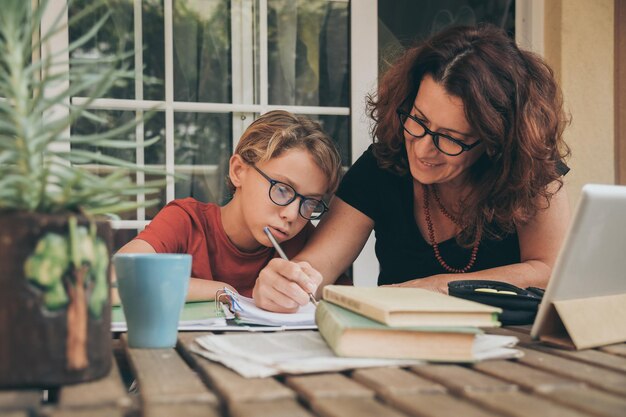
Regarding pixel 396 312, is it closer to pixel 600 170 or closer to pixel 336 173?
pixel 336 173

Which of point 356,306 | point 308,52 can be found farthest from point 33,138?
point 308,52

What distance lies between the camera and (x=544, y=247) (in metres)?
1.71

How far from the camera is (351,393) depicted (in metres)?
0.70

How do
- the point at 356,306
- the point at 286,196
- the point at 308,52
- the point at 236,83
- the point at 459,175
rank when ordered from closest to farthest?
1. the point at 356,306
2. the point at 286,196
3. the point at 459,175
4. the point at 236,83
5. the point at 308,52

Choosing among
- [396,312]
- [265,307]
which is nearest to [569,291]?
[396,312]

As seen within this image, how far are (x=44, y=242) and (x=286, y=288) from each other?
0.64 meters

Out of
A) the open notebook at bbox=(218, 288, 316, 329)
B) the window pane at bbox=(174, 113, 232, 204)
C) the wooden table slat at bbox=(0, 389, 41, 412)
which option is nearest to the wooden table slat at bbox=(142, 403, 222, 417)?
the wooden table slat at bbox=(0, 389, 41, 412)

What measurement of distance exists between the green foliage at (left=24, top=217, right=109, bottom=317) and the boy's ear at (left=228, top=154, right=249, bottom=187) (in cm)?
116

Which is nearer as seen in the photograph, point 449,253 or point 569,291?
point 569,291

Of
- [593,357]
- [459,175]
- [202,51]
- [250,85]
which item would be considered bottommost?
[593,357]

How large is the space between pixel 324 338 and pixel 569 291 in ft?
1.21

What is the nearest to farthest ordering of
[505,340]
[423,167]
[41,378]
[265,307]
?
[41,378] < [505,340] < [265,307] < [423,167]

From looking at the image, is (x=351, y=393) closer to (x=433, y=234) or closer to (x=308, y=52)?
(x=433, y=234)

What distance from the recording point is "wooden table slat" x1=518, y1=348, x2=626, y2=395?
77 centimetres
